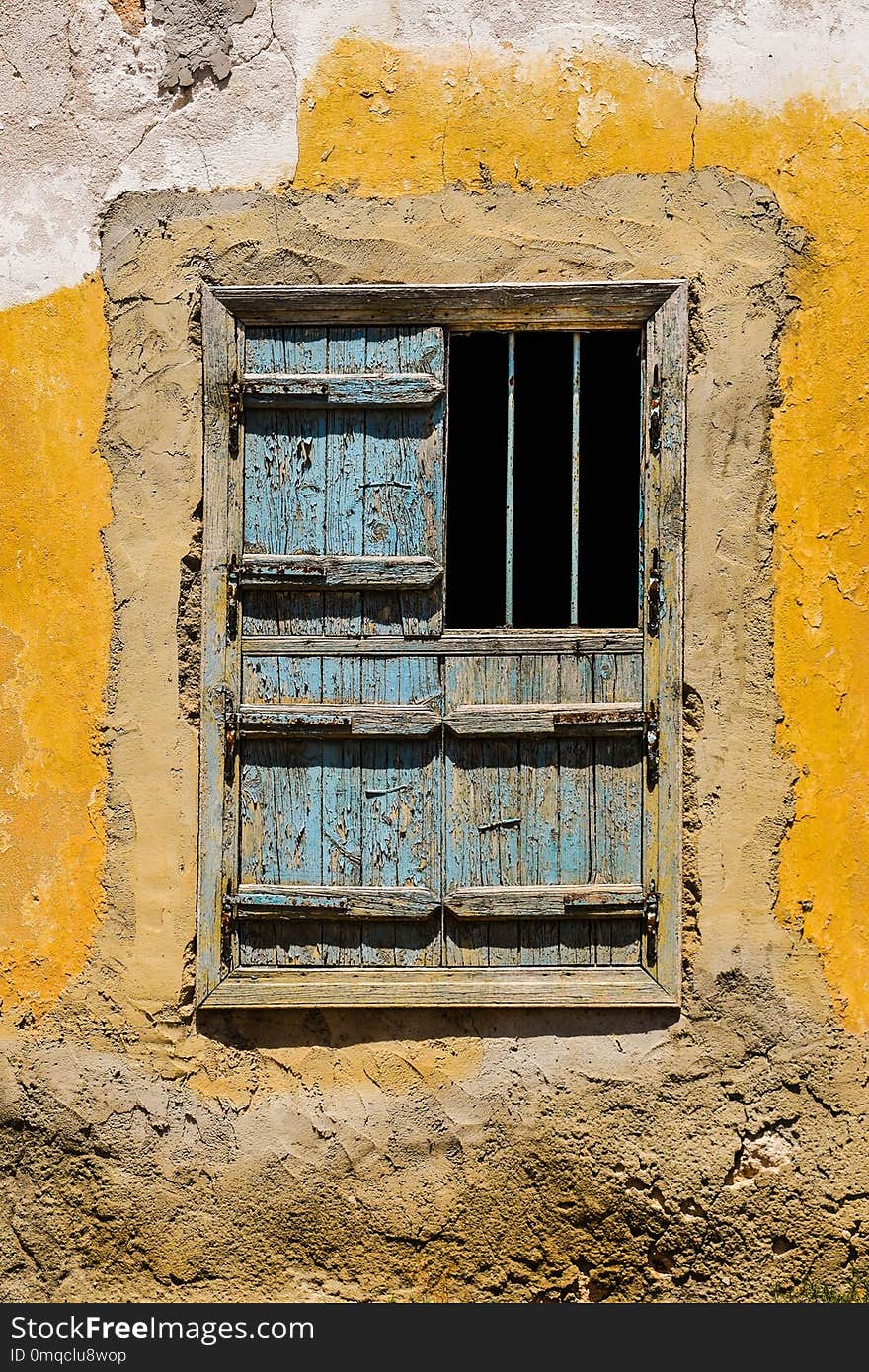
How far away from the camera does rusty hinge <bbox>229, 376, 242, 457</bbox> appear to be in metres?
3.33

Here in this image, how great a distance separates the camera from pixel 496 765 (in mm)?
3336

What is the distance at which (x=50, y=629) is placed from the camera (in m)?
3.36

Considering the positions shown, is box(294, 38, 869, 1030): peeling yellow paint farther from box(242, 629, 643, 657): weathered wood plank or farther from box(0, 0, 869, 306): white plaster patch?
box(242, 629, 643, 657): weathered wood plank

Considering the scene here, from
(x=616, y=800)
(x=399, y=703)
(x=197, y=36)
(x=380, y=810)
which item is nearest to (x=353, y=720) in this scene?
(x=399, y=703)

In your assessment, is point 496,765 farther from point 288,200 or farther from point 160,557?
point 288,200

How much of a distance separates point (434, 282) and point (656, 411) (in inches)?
28.3

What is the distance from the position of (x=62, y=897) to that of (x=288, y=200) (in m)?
2.07

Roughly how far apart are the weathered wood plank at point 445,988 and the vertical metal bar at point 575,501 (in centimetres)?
101

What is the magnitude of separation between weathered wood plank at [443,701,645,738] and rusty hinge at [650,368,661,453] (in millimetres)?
752

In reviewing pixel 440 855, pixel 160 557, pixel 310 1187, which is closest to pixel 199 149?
pixel 160 557

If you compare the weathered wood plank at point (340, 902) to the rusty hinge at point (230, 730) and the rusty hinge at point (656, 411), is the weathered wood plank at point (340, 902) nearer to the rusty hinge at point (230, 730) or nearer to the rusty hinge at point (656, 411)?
the rusty hinge at point (230, 730)

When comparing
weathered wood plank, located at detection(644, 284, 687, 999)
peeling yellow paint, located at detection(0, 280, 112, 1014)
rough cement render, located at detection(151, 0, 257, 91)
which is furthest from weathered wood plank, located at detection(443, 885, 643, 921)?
rough cement render, located at detection(151, 0, 257, 91)

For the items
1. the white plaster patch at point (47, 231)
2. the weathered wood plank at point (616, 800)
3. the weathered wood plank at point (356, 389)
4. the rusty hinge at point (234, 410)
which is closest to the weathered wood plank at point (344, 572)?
the rusty hinge at point (234, 410)

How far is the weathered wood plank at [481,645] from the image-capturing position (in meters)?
3.33
